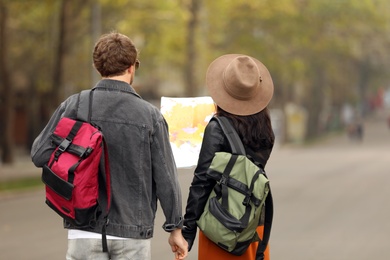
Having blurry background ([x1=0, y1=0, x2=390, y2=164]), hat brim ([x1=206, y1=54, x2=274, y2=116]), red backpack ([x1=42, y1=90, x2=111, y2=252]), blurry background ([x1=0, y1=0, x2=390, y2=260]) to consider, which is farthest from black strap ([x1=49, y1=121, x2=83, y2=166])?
blurry background ([x1=0, y1=0, x2=390, y2=164])

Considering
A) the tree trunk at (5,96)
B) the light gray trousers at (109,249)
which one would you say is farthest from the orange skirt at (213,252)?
the tree trunk at (5,96)

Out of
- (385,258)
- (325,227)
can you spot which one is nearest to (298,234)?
(325,227)

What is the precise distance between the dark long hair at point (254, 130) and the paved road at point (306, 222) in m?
5.99

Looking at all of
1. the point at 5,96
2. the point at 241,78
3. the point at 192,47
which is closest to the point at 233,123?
the point at 241,78

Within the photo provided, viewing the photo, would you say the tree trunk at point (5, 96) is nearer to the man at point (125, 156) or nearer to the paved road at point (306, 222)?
the paved road at point (306, 222)

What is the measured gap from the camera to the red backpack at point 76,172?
15.3 ft

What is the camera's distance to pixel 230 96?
550cm

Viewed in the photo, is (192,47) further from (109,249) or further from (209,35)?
(109,249)

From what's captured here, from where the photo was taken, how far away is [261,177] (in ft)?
17.2

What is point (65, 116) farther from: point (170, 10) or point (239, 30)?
point (239, 30)

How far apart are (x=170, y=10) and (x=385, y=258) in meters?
32.9

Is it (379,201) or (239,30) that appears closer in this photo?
(379,201)

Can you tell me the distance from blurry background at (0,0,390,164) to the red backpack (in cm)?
2632

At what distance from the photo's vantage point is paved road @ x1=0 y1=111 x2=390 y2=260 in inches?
473
